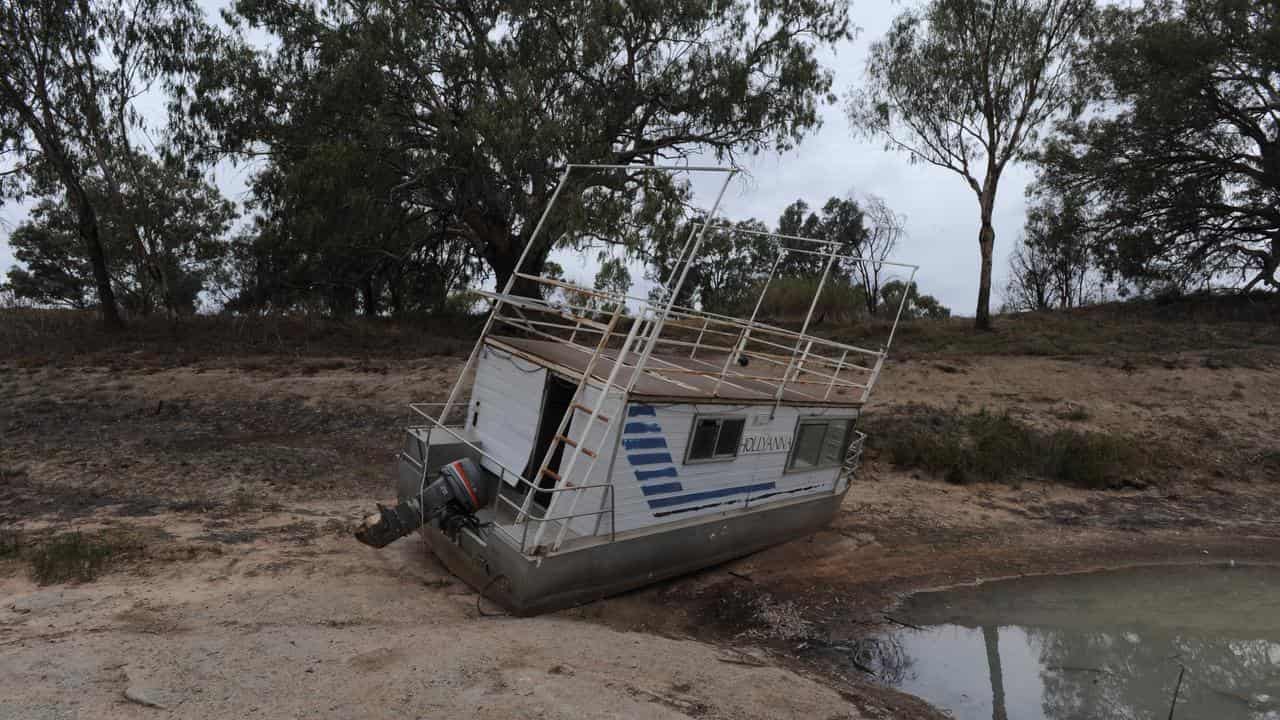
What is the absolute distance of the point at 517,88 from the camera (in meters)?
17.7

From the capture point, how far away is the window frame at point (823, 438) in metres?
9.43

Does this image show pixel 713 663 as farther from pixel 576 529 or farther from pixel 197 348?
pixel 197 348

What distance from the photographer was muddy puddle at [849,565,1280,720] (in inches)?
269

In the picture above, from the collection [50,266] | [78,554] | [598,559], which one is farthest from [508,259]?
[50,266]

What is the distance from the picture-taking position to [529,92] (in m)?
18.0

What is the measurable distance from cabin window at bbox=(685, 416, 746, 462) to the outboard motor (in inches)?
96.6

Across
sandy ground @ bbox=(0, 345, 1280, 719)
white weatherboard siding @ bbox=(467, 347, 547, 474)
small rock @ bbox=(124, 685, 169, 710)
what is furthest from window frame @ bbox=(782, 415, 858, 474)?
small rock @ bbox=(124, 685, 169, 710)

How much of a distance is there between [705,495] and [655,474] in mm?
963

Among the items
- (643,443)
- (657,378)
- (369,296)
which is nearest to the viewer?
(643,443)

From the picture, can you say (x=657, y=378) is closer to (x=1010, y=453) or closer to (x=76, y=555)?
(x=76, y=555)

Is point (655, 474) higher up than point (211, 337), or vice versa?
point (655, 474)

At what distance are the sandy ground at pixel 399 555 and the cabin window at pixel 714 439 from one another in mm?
1657

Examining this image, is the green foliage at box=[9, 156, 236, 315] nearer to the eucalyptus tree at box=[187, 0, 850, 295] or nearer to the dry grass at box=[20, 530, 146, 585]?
the eucalyptus tree at box=[187, 0, 850, 295]

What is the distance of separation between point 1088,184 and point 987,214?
14.8 feet
